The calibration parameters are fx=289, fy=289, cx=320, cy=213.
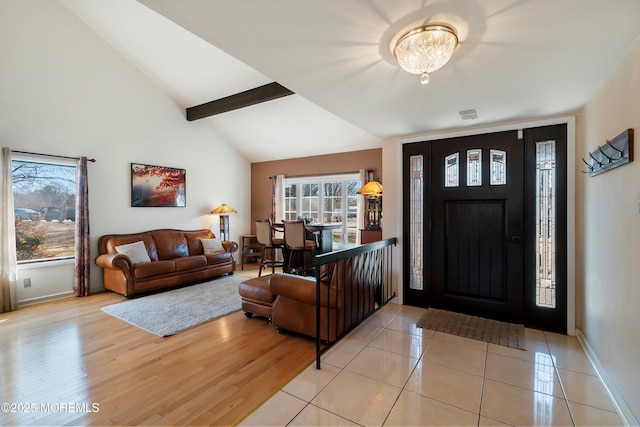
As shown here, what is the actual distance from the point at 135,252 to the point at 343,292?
3.70 metres

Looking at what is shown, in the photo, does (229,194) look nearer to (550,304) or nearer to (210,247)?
(210,247)

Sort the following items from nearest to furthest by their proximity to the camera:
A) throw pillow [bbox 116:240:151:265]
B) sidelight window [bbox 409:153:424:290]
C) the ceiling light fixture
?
the ceiling light fixture → sidelight window [bbox 409:153:424:290] → throw pillow [bbox 116:240:151:265]

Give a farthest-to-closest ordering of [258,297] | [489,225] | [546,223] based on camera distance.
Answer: [489,225]
[258,297]
[546,223]

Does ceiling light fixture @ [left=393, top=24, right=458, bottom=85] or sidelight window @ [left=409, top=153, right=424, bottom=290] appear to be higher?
ceiling light fixture @ [left=393, top=24, right=458, bottom=85]

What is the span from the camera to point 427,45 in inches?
62.2

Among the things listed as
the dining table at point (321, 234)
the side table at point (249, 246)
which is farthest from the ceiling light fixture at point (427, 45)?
the side table at point (249, 246)

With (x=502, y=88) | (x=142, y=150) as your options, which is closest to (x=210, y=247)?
(x=142, y=150)

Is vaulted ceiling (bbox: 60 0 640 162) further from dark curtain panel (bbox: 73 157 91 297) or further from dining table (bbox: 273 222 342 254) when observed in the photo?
dark curtain panel (bbox: 73 157 91 297)

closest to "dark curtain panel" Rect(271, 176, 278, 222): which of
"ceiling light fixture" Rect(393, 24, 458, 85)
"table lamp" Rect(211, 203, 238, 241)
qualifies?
"table lamp" Rect(211, 203, 238, 241)

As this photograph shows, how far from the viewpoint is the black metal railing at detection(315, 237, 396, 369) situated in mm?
2480

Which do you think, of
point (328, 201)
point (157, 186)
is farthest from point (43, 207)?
point (328, 201)

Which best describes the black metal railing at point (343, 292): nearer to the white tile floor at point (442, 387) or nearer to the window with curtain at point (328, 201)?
the white tile floor at point (442, 387)

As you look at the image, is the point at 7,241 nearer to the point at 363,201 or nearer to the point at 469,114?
the point at 363,201

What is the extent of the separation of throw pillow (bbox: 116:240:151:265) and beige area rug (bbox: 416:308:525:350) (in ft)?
13.8
